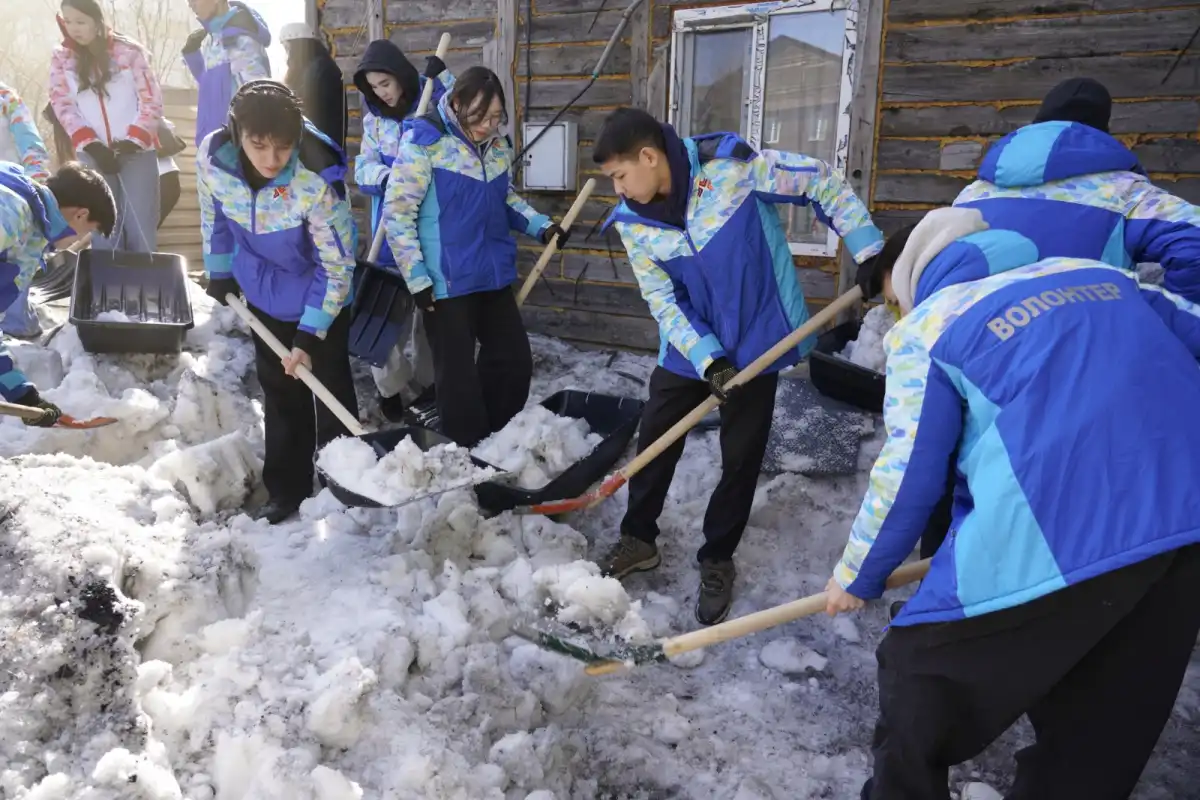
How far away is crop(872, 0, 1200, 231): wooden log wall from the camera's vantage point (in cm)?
398

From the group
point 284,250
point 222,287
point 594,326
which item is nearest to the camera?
point 284,250

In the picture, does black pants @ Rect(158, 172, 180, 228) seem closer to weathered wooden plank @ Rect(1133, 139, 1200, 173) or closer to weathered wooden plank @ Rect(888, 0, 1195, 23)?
weathered wooden plank @ Rect(888, 0, 1195, 23)

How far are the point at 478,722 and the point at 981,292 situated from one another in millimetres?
1634

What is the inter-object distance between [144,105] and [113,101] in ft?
A: 0.57

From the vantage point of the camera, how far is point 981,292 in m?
1.41

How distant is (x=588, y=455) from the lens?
11.1ft

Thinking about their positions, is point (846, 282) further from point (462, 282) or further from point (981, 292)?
point (981, 292)

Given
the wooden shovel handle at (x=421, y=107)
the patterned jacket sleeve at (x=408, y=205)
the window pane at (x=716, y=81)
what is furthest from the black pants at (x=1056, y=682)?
the window pane at (x=716, y=81)

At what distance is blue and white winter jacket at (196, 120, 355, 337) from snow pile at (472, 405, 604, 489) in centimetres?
88

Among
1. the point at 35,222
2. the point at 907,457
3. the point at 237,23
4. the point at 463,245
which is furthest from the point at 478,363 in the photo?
the point at 907,457

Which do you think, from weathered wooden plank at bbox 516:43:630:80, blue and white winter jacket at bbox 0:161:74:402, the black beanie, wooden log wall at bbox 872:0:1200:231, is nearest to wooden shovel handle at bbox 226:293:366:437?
blue and white winter jacket at bbox 0:161:74:402

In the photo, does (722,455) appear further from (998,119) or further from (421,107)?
(998,119)

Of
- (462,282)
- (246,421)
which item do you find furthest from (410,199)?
(246,421)

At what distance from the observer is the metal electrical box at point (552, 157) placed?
5488 millimetres
